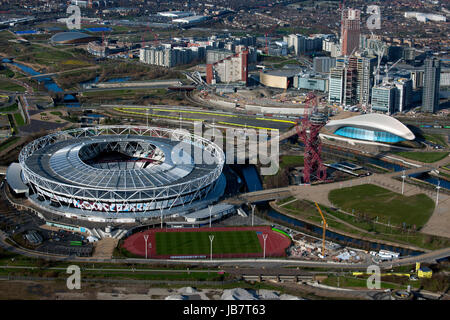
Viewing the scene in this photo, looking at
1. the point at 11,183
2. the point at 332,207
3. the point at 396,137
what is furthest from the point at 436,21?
the point at 11,183

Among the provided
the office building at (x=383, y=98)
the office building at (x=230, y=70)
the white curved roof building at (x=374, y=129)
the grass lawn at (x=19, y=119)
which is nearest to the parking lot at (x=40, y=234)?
the grass lawn at (x=19, y=119)

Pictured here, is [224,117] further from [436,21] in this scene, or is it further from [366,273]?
[436,21]

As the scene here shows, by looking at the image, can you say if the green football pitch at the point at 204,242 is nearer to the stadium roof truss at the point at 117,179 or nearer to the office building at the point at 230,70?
the stadium roof truss at the point at 117,179

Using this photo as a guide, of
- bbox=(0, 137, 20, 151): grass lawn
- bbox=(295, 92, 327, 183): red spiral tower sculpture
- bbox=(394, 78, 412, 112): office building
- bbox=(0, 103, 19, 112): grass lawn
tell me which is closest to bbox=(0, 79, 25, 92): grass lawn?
bbox=(0, 103, 19, 112): grass lawn

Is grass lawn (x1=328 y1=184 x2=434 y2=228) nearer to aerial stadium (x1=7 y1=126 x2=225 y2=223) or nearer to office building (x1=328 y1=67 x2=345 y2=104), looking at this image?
aerial stadium (x1=7 y1=126 x2=225 y2=223)

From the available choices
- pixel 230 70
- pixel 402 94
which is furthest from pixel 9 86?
pixel 402 94

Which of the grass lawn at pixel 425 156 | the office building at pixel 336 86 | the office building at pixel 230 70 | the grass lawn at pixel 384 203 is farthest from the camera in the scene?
the office building at pixel 230 70
